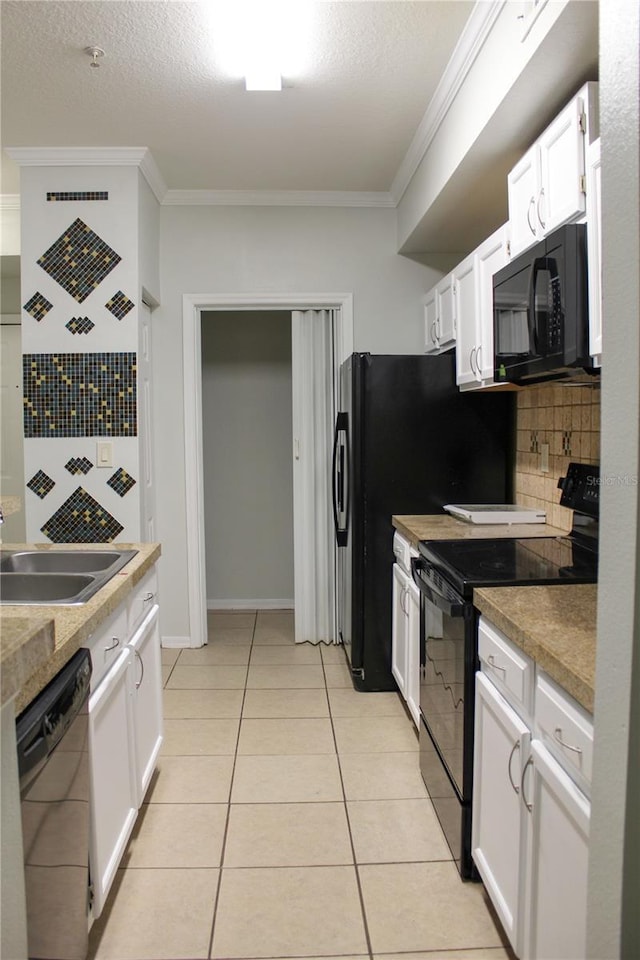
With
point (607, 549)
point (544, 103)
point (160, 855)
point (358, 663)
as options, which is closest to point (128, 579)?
point (160, 855)

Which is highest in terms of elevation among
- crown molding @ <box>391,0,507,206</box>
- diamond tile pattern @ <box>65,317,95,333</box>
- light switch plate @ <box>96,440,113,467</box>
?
crown molding @ <box>391,0,507,206</box>

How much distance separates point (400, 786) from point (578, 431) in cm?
151

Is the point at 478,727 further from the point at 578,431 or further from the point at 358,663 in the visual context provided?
the point at 358,663

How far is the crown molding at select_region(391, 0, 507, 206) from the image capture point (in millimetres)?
2092

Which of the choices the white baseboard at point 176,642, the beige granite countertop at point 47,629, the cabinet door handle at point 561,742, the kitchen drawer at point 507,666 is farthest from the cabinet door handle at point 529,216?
the white baseboard at point 176,642

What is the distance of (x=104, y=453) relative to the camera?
3371mm

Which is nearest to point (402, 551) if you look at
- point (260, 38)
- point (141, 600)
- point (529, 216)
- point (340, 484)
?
point (340, 484)

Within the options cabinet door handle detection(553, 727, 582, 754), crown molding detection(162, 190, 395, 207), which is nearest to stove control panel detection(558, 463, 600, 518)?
cabinet door handle detection(553, 727, 582, 754)

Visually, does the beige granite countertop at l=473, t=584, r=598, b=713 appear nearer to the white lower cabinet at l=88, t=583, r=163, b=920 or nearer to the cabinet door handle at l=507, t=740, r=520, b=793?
the cabinet door handle at l=507, t=740, r=520, b=793

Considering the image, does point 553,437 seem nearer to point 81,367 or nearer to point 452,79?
point 452,79

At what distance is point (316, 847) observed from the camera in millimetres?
2082

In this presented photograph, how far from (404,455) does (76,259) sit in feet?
6.32

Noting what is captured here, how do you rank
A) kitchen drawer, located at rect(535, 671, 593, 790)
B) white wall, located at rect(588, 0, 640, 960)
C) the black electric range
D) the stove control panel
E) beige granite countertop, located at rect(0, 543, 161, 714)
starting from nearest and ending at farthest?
white wall, located at rect(588, 0, 640, 960), beige granite countertop, located at rect(0, 543, 161, 714), kitchen drawer, located at rect(535, 671, 593, 790), the black electric range, the stove control panel

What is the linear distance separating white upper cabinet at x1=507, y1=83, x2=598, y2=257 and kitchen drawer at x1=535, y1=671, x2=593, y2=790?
4.21ft
